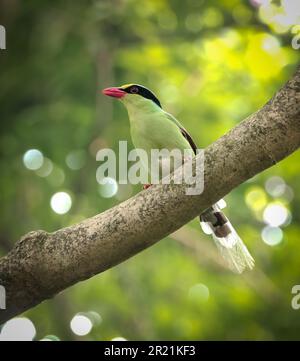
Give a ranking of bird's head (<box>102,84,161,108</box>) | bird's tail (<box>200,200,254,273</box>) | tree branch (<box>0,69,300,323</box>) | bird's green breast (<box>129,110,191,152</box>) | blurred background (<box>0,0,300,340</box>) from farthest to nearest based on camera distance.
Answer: blurred background (<box>0,0,300,340</box>), bird's head (<box>102,84,161,108</box>), bird's green breast (<box>129,110,191,152</box>), bird's tail (<box>200,200,254,273</box>), tree branch (<box>0,69,300,323</box>)

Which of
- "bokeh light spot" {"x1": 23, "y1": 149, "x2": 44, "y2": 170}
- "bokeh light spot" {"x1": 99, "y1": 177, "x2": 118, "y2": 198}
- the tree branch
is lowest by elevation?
the tree branch

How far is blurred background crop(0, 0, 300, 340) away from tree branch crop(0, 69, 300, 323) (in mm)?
3630

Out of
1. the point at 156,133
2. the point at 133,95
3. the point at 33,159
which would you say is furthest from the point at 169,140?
the point at 33,159

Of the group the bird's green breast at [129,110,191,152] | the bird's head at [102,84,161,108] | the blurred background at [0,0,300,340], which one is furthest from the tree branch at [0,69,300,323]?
the blurred background at [0,0,300,340]

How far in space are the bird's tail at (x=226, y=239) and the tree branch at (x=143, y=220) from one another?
1288mm

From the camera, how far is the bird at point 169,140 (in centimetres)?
425

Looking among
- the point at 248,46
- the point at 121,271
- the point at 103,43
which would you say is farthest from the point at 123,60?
the point at 121,271

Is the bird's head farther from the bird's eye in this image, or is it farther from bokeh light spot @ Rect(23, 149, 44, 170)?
bokeh light spot @ Rect(23, 149, 44, 170)

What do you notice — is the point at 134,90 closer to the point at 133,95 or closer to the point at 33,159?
the point at 133,95

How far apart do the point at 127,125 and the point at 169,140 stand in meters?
2.65

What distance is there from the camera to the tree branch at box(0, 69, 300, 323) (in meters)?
2.84

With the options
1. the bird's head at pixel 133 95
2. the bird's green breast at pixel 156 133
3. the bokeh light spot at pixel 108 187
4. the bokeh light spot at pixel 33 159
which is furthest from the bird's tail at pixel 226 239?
the bokeh light spot at pixel 33 159

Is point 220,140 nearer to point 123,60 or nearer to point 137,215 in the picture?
point 137,215

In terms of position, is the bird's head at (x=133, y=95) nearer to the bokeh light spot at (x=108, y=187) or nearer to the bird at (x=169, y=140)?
the bird at (x=169, y=140)
